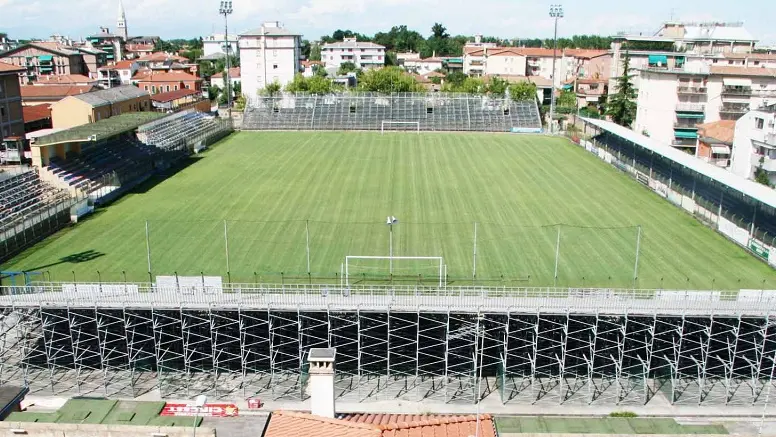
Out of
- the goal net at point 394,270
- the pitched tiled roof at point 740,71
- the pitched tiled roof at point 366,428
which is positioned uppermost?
the pitched tiled roof at point 740,71

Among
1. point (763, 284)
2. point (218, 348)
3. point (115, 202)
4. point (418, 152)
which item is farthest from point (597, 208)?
point (115, 202)

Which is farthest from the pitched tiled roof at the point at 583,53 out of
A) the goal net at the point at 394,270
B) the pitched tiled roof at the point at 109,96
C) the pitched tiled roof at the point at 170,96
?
the goal net at the point at 394,270

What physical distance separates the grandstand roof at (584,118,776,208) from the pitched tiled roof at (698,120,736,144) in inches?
295

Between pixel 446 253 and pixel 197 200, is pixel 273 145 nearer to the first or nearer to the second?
pixel 197 200

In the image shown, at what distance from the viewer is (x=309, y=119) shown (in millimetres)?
68438

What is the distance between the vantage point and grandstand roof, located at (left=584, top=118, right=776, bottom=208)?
104 ft

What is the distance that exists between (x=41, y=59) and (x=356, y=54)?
55.3 m

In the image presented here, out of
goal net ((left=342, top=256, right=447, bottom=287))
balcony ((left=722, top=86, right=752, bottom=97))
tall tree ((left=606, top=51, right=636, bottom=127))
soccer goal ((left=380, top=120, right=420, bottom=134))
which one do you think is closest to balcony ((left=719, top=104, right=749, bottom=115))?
balcony ((left=722, top=86, right=752, bottom=97))

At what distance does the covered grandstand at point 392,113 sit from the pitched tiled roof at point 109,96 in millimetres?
11001

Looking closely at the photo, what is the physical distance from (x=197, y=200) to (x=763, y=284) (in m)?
28.0

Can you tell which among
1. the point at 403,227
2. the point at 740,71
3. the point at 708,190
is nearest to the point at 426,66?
the point at 740,71

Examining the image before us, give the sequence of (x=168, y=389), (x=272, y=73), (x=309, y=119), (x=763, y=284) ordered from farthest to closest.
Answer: (x=272, y=73) < (x=309, y=119) < (x=763, y=284) < (x=168, y=389)

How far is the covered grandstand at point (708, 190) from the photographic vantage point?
31719mm

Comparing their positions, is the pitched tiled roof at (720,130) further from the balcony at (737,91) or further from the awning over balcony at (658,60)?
the awning over balcony at (658,60)
